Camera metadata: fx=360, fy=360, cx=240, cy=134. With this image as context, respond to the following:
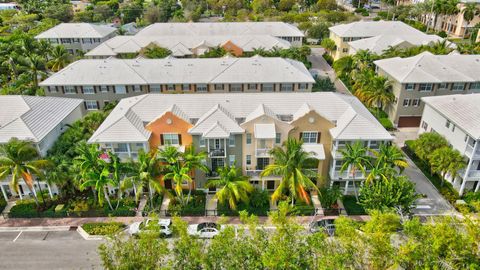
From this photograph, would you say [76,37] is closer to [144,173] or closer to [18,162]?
[18,162]

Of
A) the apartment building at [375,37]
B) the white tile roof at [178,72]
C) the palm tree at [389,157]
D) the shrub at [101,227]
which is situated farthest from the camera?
the apartment building at [375,37]

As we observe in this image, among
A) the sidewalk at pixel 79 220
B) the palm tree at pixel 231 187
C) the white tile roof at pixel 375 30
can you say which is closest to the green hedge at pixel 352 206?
the sidewalk at pixel 79 220

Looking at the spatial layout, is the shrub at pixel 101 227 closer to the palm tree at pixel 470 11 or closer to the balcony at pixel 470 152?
the balcony at pixel 470 152

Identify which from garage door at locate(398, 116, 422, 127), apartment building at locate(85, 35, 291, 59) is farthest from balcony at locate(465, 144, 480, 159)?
apartment building at locate(85, 35, 291, 59)

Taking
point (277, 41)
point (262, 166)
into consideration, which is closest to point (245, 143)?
point (262, 166)

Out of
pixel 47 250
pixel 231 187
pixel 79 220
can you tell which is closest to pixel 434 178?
pixel 231 187

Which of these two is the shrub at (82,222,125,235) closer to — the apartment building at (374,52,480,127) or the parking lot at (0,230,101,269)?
the parking lot at (0,230,101,269)
